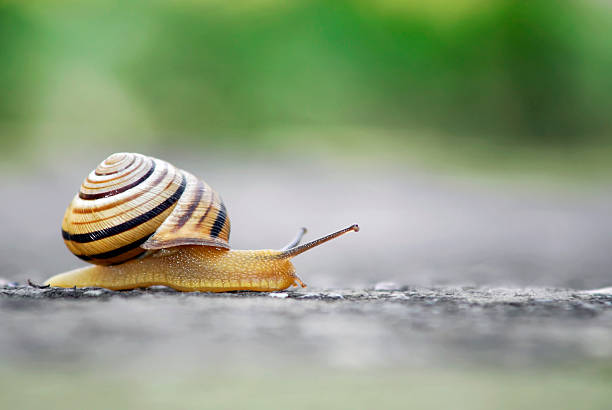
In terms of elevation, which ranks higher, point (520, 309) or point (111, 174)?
point (111, 174)

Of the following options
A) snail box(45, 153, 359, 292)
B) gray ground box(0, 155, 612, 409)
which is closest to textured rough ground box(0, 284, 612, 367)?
gray ground box(0, 155, 612, 409)

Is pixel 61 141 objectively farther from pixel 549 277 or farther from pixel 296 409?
pixel 296 409

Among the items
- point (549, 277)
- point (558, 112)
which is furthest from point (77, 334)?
point (558, 112)

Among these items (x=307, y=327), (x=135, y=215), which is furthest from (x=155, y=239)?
(x=307, y=327)

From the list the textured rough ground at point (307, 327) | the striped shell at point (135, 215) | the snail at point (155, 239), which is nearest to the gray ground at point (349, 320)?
the textured rough ground at point (307, 327)

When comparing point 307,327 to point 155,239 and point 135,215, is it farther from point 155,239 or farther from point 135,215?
point 135,215

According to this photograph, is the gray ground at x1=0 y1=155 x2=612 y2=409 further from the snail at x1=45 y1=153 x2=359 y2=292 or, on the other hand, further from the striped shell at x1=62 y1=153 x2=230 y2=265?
the striped shell at x1=62 y1=153 x2=230 y2=265

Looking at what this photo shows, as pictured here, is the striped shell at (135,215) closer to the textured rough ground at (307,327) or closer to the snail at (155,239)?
the snail at (155,239)

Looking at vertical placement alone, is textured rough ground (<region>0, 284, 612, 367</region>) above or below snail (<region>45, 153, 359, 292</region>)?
below
